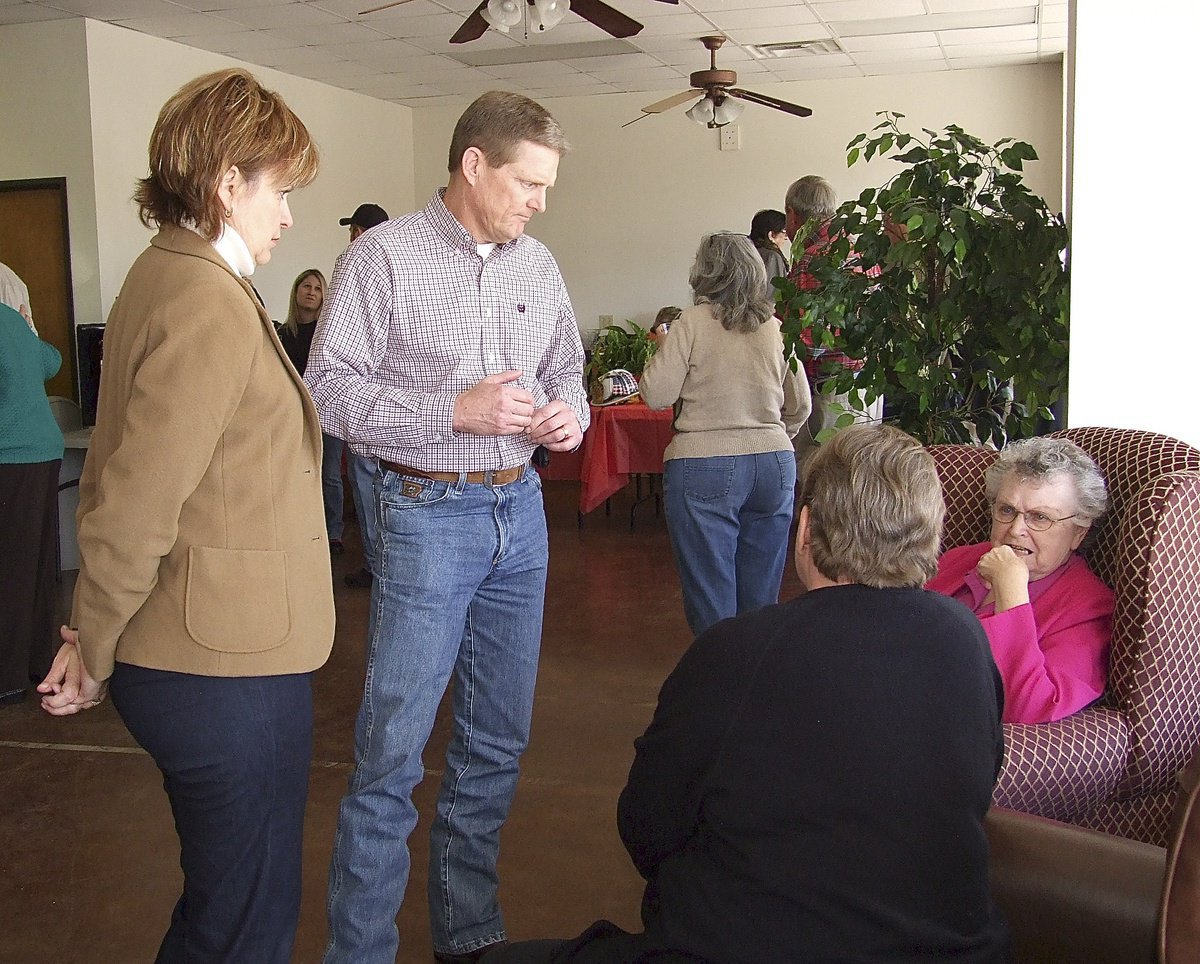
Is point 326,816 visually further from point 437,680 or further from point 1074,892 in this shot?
point 1074,892

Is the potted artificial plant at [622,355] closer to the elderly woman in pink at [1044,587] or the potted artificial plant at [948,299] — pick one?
the potted artificial plant at [948,299]

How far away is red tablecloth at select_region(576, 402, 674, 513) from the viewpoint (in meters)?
7.03

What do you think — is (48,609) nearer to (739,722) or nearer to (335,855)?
(335,855)

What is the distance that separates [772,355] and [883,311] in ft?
1.26

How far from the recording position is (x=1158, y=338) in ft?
9.20

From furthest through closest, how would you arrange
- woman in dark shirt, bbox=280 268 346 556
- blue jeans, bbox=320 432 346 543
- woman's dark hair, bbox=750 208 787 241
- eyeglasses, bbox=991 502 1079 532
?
blue jeans, bbox=320 432 346 543, woman in dark shirt, bbox=280 268 346 556, woman's dark hair, bbox=750 208 787 241, eyeglasses, bbox=991 502 1079 532

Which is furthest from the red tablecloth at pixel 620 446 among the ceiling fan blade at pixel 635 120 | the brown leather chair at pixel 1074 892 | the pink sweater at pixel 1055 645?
the brown leather chair at pixel 1074 892

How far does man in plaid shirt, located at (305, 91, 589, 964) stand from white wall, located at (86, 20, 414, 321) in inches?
147

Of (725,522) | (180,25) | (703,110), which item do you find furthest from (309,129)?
(725,522)

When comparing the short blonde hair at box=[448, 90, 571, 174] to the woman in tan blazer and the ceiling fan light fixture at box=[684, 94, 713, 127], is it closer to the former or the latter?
the woman in tan blazer

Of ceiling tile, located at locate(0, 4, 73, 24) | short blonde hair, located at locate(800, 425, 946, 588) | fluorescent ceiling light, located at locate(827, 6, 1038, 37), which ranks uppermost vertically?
fluorescent ceiling light, located at locate(827, 6, 1038, 37)

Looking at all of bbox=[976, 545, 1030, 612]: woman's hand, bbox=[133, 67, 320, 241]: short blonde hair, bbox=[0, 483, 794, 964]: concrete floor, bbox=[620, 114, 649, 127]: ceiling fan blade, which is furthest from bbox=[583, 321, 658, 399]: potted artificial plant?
bbox=[133, 67, 320, 241]: short blonde hair

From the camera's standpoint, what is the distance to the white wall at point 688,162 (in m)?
9.88

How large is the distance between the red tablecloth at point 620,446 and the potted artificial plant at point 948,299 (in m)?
3.57
